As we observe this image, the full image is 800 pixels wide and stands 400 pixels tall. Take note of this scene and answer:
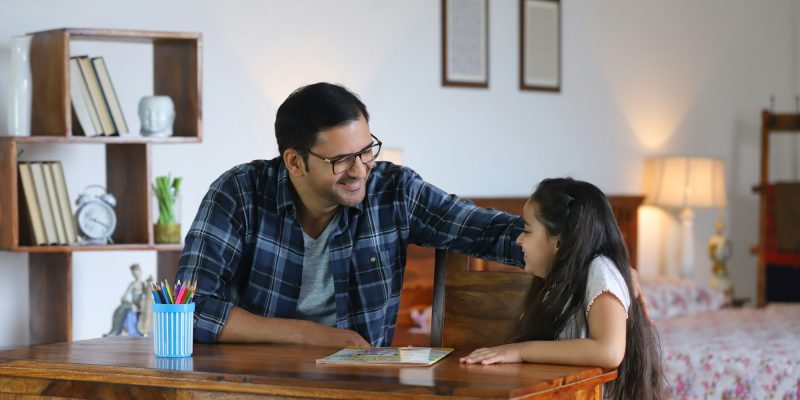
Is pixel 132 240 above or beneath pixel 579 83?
beneath

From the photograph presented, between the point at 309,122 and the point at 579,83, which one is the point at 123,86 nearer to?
the point at 309,122

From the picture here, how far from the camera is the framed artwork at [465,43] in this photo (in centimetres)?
450

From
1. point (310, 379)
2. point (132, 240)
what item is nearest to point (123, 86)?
point (132, 240)

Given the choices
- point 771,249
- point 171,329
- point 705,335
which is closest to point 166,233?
point 171,329

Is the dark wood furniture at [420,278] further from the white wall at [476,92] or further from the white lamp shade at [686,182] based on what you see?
the white lamp shade at [686,182]

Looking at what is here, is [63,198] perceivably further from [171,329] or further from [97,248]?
[171,329]

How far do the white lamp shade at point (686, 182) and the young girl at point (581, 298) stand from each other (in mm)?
3331

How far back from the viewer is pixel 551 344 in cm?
180

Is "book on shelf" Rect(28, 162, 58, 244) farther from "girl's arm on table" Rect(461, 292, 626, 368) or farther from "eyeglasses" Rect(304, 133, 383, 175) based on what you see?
"girl's arm on table" Rect(461, 292, 626, 368)

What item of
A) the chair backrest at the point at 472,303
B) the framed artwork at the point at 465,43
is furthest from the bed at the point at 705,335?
the chair backrest at the point at 472,303

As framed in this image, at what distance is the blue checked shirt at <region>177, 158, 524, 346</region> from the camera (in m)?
2.25

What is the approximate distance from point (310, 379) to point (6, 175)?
176cm

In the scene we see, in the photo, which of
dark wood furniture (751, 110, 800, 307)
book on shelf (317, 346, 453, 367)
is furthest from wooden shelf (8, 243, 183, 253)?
dark wood furniture (751, 110, 800, 307)

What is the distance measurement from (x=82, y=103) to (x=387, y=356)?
1669mm
